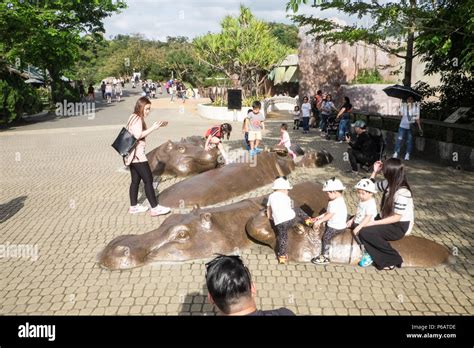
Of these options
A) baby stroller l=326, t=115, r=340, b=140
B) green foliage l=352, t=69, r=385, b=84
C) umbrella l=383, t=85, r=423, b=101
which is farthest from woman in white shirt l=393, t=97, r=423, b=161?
green foliage l=352, t=69, r=385, b=84

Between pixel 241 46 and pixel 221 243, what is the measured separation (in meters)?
20.4

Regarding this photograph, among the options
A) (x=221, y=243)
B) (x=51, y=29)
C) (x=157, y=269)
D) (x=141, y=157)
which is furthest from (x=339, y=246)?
(x=51, y=29)

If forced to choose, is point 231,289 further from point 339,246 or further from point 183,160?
point 183,160

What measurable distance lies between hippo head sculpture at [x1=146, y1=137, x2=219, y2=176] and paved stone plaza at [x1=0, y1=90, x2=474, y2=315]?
1.28 ft

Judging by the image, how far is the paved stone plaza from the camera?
4.24m

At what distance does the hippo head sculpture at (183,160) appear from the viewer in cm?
928

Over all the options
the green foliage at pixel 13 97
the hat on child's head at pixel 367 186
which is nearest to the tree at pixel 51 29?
the green foliage at pixel 13 97

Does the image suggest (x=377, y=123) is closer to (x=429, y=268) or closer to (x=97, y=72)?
(x=429, y=268)

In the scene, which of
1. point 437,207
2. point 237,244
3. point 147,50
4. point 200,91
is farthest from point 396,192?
point 147,50

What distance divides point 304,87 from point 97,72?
153 feet

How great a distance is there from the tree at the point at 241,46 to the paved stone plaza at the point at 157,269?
1450 cm

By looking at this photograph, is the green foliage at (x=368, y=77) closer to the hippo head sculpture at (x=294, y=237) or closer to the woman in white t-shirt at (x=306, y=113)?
the woman in white t-shirt at (x=306, y=113)

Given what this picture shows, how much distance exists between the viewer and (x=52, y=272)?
504 centimetres

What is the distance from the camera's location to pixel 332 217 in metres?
5.03
